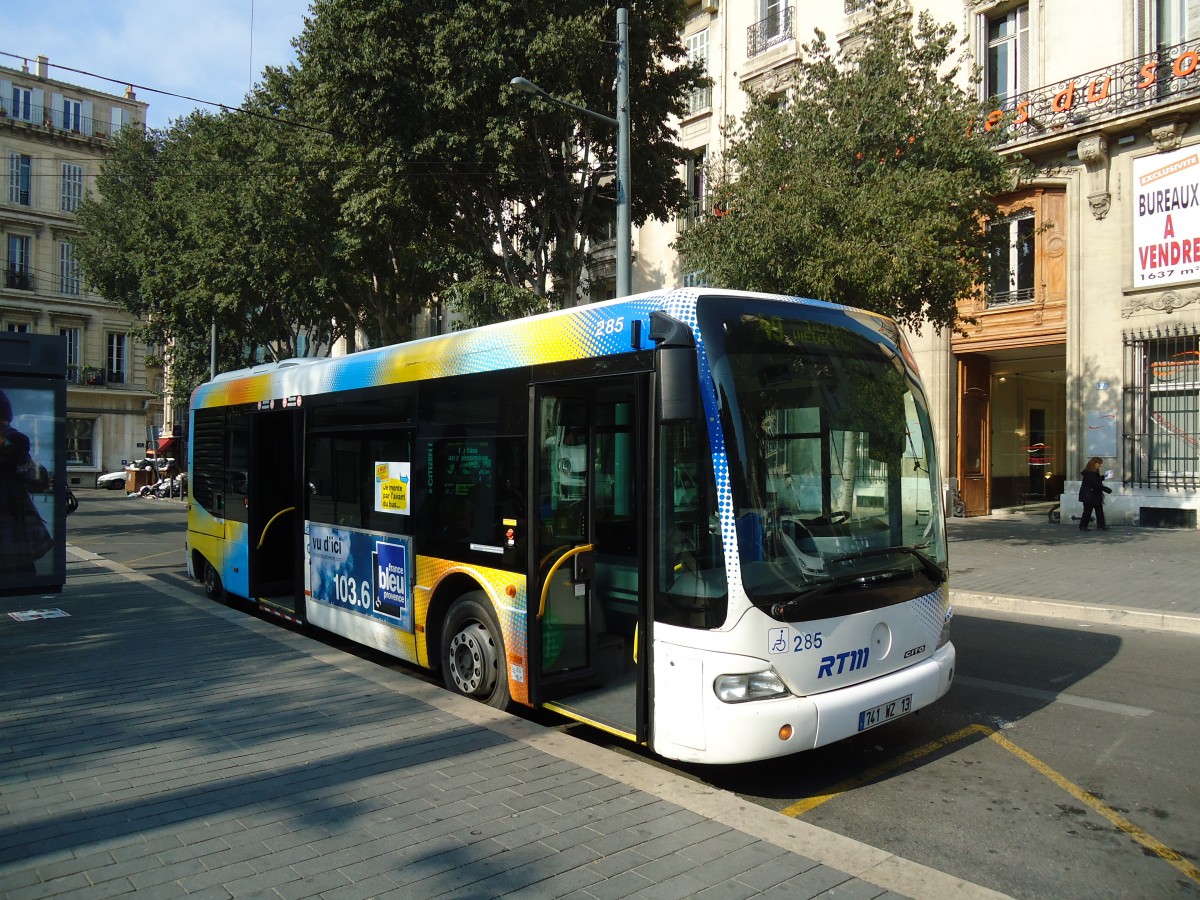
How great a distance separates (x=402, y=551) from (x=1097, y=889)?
5.18m

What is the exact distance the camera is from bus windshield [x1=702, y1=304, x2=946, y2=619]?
4.66m

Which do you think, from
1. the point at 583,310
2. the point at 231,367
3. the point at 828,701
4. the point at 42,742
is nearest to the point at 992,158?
the point at 583,310

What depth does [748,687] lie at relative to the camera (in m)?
4.54

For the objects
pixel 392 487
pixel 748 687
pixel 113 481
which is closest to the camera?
pixel 748 687

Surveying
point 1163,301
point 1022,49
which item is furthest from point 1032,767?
point 1022,49

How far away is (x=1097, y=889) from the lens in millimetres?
3756

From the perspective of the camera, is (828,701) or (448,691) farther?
(448,691)

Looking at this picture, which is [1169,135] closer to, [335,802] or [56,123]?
[335,802]

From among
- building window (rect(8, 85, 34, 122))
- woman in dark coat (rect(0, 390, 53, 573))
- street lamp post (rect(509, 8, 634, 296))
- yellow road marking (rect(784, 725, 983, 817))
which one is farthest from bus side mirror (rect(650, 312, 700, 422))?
building window (rect(8, 85, 34, 122))

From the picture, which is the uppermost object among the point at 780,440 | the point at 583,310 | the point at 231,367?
the point at 231,367

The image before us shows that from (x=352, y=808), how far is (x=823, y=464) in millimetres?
3034

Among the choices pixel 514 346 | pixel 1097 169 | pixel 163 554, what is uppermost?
pixel 1097 169

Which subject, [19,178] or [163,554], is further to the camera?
[19,178]

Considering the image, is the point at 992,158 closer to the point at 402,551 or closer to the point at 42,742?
the point at 402,551
